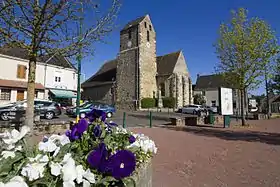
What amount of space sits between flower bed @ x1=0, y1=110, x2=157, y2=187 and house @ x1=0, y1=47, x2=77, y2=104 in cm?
1955

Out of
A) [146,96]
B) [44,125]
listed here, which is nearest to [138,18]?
[146,96]

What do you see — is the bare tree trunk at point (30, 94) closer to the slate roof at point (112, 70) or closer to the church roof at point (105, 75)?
the slate roof at point (112, 70)

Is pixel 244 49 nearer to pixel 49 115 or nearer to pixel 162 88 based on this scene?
pixel 49 115

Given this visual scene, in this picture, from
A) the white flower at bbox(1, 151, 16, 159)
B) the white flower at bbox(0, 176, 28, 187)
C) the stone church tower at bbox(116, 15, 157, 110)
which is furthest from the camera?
the stone church tower at bbox(116, 15, 157, 110)

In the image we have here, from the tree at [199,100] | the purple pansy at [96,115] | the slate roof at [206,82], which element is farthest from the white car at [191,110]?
the purple pansy at [96,115]

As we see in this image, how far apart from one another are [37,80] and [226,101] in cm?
2290

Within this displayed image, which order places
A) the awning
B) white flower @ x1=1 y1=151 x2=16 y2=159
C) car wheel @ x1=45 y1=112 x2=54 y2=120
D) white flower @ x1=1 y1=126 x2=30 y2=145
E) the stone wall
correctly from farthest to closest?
the stone wall, the awning, car wheel @ x1=45 y1=112 x2=54 y2=120, white flower @ x1=1 y1=126 x2=30 y2=145, white flower @ x1=1 y1=151 x2=16 y2=159

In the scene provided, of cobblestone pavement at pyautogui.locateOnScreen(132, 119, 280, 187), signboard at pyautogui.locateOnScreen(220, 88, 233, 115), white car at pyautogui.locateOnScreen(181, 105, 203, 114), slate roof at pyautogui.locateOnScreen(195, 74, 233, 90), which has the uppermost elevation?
slate roof at pyautogui.locateOnScreen(195, 74, 233, 90)

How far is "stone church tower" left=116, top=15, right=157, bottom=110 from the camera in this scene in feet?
119

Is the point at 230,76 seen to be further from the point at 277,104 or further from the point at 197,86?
the point at 197,86

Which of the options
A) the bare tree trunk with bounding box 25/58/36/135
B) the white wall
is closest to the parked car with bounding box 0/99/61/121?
the white wall

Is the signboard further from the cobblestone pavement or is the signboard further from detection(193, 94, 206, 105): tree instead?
detection(193, 94, 206, 105): tree

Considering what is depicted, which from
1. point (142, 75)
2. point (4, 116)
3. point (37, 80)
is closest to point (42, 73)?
point (37, 80)

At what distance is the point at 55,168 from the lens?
1.22m
